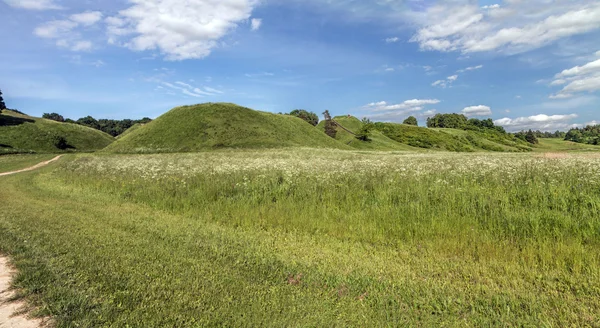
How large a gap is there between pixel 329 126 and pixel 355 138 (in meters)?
21.4

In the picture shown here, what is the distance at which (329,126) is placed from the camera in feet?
391

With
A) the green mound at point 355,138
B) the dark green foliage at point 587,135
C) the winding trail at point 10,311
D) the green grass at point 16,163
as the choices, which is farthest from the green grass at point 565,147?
the green grass at point 16,163

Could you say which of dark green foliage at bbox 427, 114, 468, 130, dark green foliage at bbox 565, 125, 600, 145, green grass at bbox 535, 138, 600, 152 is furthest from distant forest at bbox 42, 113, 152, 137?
dark green foliage at bbox 565, 125, 600, 145

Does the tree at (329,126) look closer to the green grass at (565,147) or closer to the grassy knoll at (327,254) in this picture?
the green grass at (565,147)

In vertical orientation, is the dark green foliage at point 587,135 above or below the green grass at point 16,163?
above

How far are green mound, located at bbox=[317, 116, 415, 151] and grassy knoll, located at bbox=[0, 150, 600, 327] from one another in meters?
80.2

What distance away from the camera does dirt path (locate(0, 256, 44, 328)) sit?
4.21 meters

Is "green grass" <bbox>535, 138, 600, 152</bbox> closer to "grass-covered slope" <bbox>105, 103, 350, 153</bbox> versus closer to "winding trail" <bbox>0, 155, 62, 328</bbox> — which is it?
"grass-covered slope" <bbox>105, 103, 350, 153</bbox>

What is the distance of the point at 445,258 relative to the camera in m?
6.55

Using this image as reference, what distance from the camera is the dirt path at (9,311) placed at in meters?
4.21

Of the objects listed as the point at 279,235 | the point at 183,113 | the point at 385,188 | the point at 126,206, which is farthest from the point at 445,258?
the point at 183,113

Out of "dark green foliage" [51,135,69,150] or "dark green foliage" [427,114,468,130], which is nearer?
"dark green foliage" [51,135,69,150]

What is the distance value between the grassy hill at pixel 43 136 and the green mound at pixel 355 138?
7571 cm

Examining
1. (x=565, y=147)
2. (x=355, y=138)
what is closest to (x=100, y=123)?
(x=355, y=138)
